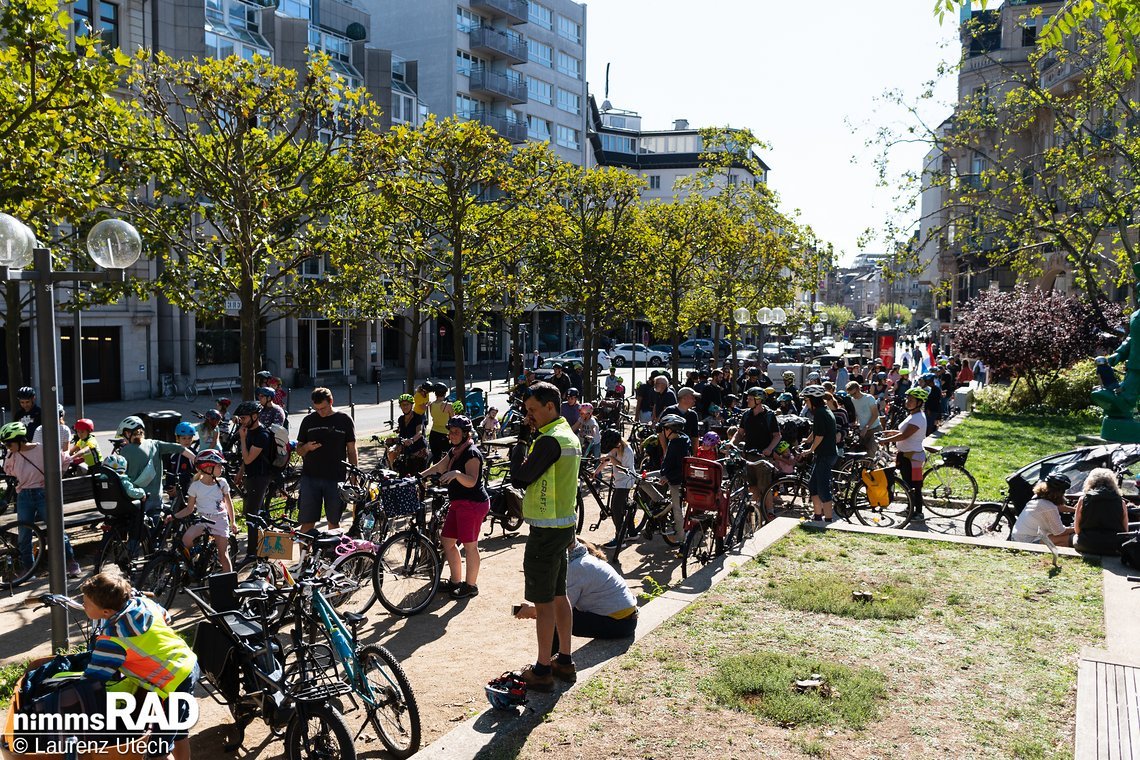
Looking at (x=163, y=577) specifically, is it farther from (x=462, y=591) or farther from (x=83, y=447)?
(x=83, y=447)

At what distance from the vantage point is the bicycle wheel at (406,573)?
817 cm

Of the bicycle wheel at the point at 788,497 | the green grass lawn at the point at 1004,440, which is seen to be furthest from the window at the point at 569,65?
the bicycle wheel at the point at 788,497

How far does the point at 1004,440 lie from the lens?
Answer: 2073cm

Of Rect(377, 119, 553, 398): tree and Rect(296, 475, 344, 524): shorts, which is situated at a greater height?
Rect(377, 119, 553, 398): tree

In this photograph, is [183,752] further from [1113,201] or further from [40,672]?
[1113,201]

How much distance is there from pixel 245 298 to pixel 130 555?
19.9ft

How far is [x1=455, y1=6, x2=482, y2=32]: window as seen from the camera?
55938 millimetres

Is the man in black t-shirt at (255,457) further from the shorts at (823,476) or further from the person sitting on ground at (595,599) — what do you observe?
the shorts at (823,476)

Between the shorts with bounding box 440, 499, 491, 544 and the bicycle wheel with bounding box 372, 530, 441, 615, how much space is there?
23 centimetres

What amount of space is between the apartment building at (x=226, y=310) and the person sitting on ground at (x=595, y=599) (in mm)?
19793

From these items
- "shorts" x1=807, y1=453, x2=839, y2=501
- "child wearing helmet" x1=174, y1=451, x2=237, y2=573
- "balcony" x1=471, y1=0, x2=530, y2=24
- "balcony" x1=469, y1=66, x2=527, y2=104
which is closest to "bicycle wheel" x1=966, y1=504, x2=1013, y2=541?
"shorts" x1=807, y1=453, x2=839, y2=501

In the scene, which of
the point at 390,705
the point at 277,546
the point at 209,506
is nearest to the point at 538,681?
the point at 390,705

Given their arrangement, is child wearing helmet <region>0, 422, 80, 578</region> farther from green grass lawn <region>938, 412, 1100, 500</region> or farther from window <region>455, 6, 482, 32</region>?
window <region>455, 6, 482, 32</region>

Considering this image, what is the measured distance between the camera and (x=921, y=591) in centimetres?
809
